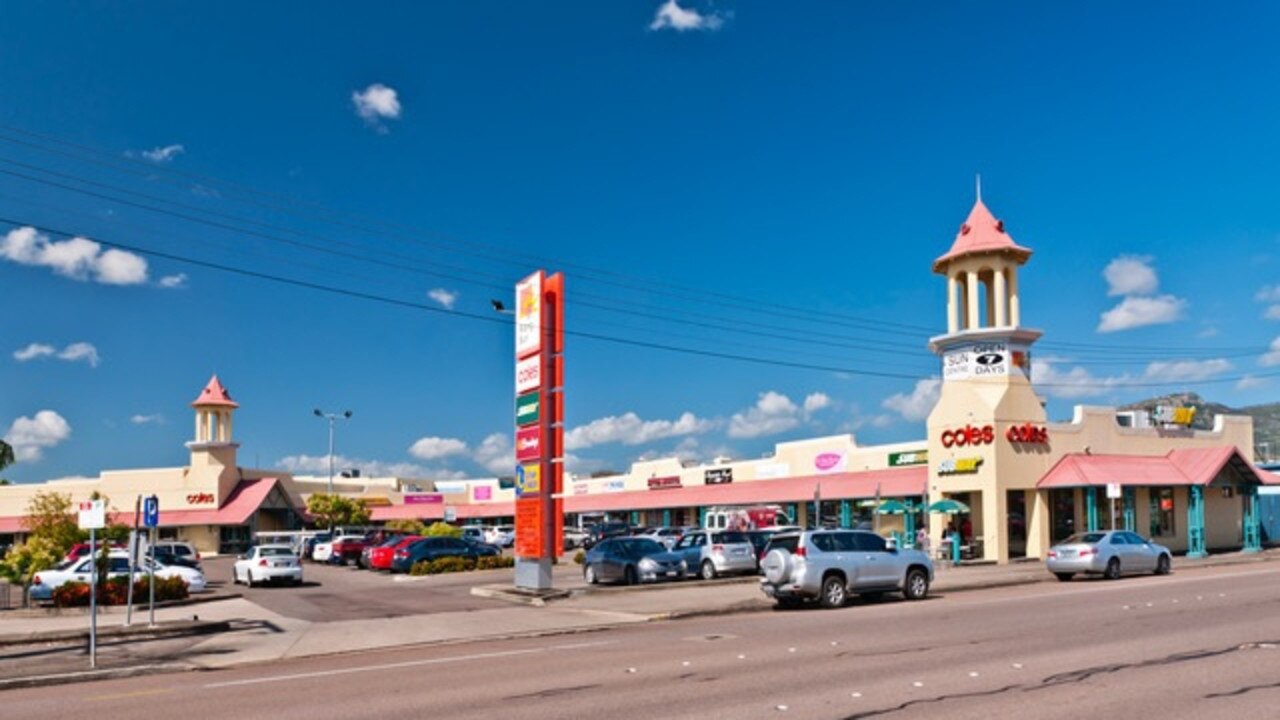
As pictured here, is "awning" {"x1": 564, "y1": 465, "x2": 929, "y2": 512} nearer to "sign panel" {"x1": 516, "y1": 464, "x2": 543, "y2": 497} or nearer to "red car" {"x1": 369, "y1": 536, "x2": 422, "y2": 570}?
"red car" {"x1": 369, "y1": 536, "x2": 422, "y2": 570}

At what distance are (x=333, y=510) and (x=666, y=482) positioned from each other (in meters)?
20.4

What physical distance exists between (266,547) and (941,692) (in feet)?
102

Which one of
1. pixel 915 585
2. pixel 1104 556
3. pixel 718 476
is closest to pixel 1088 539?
pixel 1104 556

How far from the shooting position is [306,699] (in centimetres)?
1312


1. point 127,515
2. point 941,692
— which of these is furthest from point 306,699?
point 127,515

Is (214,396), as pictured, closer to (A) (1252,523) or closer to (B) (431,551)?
(B) (431,551)

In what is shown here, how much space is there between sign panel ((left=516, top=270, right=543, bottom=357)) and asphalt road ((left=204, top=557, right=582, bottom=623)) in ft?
23.4

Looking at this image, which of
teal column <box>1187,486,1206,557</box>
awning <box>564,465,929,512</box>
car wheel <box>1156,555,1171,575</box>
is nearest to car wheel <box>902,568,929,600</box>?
car wheel <box>1156,555,1171,575</box>

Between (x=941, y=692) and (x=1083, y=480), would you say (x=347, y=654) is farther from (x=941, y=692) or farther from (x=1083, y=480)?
(x=1083, y=480)

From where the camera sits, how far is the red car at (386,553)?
44344 millimetres

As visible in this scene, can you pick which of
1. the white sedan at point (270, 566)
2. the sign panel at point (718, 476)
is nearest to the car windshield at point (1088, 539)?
the white sedan at point (270, 566)

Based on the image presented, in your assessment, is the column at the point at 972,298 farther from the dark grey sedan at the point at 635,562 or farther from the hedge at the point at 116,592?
the hedge at the point at 116,592

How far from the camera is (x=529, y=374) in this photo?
1264 inches

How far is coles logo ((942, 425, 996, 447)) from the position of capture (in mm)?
40844
